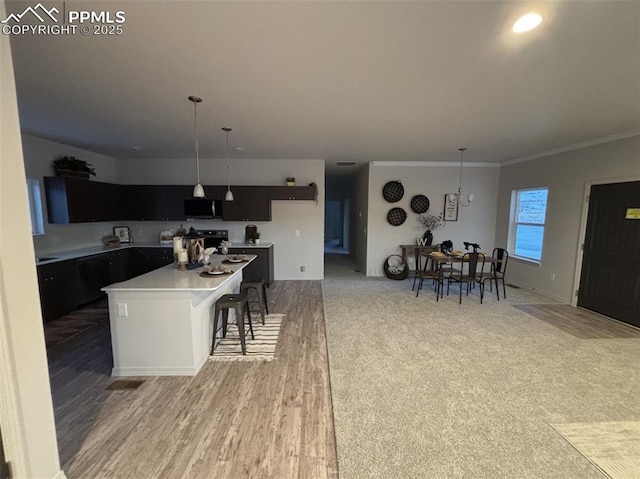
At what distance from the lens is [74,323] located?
3762mm

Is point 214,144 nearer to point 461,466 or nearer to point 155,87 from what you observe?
point 155,87

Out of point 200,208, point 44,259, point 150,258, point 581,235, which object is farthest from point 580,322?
point 44,259

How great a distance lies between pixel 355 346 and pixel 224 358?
1.46 metres

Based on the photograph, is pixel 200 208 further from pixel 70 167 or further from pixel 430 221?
pixel 430 221

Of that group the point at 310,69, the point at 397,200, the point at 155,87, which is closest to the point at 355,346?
the point at 310,69

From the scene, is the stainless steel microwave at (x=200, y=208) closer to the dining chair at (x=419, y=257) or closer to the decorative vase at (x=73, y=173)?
the decorative vase at (x=73, y=173)

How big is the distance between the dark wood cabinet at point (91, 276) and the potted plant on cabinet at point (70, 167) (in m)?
1.41

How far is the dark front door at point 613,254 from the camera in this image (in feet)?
12.3

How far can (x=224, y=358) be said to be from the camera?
2893 millimetres

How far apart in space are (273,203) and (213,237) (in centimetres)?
147

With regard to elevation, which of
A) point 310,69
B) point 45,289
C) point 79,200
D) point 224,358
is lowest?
point 224,358

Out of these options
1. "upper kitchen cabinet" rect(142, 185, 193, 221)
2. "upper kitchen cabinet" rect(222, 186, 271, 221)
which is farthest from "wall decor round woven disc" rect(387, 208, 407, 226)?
"upper kitchen cabinet" rect(142, 185, 193, 221)

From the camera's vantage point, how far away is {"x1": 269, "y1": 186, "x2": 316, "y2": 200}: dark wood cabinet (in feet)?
18.3

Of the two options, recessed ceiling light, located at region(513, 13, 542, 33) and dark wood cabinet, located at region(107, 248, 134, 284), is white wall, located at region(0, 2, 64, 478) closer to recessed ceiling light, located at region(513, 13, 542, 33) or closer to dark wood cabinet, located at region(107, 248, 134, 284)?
recessed ceiling light, located at region(513, 13, 542, 33)
